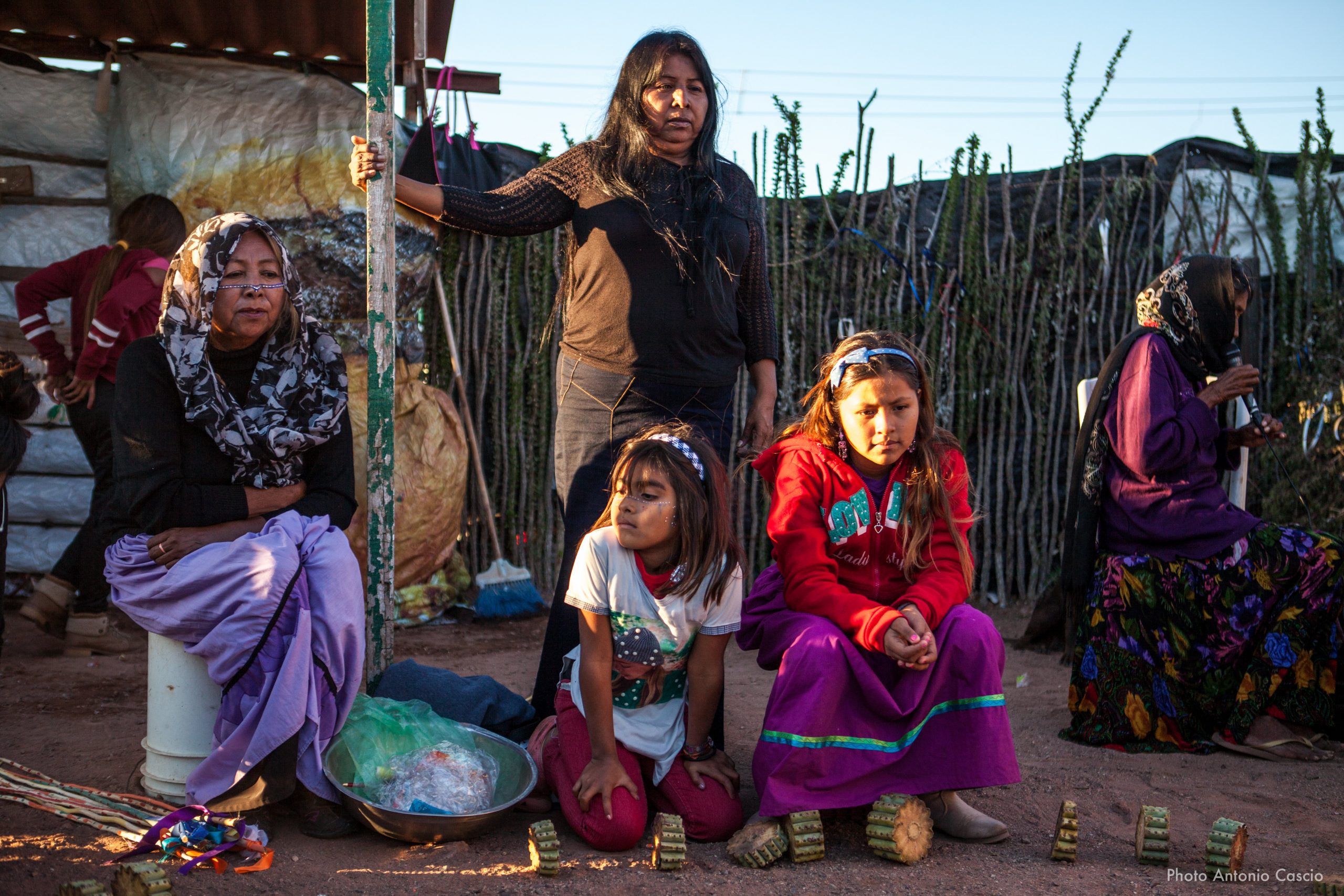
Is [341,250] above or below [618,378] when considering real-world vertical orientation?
above

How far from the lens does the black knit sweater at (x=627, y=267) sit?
2887 mm

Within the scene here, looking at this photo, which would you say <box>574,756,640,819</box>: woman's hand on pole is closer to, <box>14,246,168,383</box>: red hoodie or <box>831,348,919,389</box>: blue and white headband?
<box>831,348,919,389</box>: blue and white headband

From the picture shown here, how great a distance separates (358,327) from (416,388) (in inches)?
17.1

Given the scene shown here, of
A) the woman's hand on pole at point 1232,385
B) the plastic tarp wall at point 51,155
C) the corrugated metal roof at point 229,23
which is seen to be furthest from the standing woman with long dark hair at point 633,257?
the plastic tarp wall at point 51,155

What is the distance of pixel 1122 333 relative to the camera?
5961 millimetres

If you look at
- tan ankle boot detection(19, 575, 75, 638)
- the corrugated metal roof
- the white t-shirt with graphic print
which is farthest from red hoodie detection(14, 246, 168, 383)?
the white t-shirt with graphic print

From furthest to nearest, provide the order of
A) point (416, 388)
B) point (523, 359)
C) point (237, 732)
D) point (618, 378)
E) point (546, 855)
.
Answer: point (523, 359), point (416, 388), point (618, 378), point (237, 732), point (546, 855)

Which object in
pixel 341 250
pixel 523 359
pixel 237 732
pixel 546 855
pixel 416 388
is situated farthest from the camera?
pixel 523 359

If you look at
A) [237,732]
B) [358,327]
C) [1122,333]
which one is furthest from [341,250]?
[1122,333]

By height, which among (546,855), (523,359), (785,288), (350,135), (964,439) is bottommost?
(546,855)

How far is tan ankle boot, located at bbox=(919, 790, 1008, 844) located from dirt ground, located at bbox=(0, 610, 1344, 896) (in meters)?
0.04

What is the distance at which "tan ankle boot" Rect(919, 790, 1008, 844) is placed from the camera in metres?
2.49

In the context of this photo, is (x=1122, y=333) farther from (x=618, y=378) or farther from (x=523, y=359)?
(x=618, y=378)

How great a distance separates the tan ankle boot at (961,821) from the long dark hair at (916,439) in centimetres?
56
